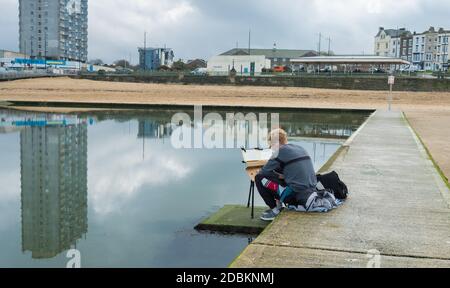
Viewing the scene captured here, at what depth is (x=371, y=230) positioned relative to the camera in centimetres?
541

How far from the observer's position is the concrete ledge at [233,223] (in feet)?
22.7

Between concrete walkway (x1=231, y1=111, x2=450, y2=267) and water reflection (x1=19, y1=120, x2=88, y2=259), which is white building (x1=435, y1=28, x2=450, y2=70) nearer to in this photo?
water reflection (x1=19, y1=120, x2=88, y2=259)

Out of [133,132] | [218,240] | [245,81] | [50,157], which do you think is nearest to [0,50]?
[245,81]

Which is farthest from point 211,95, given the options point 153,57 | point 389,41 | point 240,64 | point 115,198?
point 153,57

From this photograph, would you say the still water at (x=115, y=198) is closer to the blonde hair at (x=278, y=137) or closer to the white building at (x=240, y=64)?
the blonde hair at (x=278, y=137)

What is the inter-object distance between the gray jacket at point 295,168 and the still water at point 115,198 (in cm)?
100

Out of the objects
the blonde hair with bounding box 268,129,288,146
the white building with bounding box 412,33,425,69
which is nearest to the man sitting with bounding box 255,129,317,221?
the blonde hair with bounding box 268,129,288,146

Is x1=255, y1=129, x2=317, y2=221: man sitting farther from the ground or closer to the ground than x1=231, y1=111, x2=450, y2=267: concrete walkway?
farther from the ground

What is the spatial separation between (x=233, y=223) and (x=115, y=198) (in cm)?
266

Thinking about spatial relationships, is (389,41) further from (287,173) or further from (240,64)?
(287,173)

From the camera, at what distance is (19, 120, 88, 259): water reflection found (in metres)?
6.57

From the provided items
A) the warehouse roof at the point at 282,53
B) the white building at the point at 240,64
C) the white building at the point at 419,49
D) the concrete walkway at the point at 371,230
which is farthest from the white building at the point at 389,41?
the concrete walkway at the point at 371,230

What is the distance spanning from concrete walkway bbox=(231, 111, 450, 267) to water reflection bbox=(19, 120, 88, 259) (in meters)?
2.66
